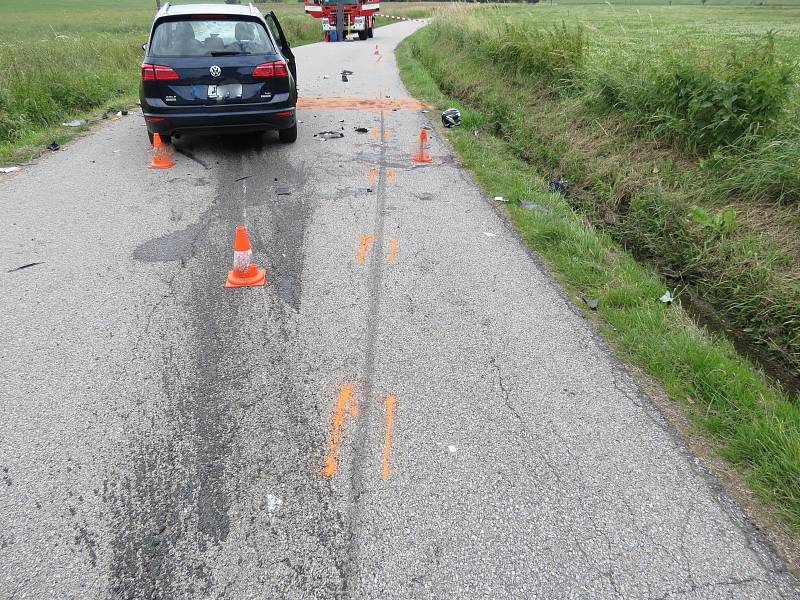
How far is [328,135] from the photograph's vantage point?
959 cm

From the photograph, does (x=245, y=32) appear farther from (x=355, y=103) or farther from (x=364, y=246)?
(x=364, y=246)

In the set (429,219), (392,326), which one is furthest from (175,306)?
(429,219)

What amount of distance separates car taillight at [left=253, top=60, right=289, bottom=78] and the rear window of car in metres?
0.32

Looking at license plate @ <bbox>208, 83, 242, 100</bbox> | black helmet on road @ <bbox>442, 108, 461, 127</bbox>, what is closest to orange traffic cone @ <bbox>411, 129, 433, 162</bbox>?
black helmet on road @ <bbox>442, 108, 461, 127</bbox>

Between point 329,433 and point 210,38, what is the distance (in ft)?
22.4

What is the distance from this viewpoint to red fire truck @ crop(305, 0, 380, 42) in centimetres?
2875

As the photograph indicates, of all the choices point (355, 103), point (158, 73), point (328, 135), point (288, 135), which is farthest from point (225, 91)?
point (355, 103)

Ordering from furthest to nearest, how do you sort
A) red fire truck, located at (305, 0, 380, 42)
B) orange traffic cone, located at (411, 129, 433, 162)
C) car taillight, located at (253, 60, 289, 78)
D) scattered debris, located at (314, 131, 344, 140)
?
red fire truck, located at (305, 0, 380, 42), scattered debris, located at (314, 131, 344, 140), orange traffic cone, located at (411, 129, 433, 162), car taillight, located at (253, 60, 289, 78)

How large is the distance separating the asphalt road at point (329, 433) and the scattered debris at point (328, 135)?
13.3 ft

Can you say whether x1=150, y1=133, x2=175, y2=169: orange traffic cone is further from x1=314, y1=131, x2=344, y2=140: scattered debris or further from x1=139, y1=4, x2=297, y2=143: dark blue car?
x1=314, y1=131, x2=344, y2=140: scattered debris

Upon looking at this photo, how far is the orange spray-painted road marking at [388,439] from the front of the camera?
2885 millimetres

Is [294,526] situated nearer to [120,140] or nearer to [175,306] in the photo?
[175,306]

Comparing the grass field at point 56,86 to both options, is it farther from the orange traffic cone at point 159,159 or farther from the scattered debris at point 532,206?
the scattered debris at point 532,206

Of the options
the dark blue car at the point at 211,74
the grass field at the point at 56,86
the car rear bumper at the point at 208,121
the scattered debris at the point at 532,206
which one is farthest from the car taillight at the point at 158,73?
the scattered debris at the point at 532,206
